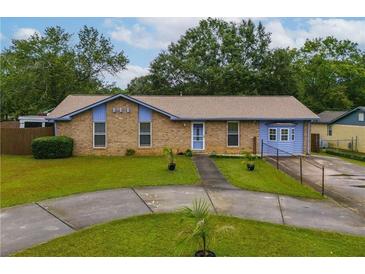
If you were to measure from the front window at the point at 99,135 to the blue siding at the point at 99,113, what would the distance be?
32 centimetres

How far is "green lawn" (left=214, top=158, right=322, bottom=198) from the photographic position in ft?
47.5

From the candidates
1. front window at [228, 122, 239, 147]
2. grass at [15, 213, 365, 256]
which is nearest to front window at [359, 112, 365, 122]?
front window at [228, 122, 239, 147]

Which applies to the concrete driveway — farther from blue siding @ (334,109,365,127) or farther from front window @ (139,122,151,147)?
blue siding @ (334,109,365,127)

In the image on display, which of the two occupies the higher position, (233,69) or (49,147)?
(233,69)

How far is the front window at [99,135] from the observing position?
23578 millimetres

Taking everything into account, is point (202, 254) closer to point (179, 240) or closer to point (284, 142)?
point (179, 240)

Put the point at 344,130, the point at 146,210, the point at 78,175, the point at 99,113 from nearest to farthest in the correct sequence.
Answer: the point at 146,210
the point at 78,175
the point at 99,113
the point at 344,130

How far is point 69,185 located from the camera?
14625mm

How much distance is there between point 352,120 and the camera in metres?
33.8

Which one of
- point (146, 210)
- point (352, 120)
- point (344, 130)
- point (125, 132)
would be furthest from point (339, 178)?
point (344, 130)

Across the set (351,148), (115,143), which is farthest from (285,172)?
(351,148)

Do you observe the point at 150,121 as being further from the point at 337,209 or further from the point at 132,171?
the point at 337,209

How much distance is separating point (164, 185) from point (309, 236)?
6.69 metres

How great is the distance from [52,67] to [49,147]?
1795 cm
